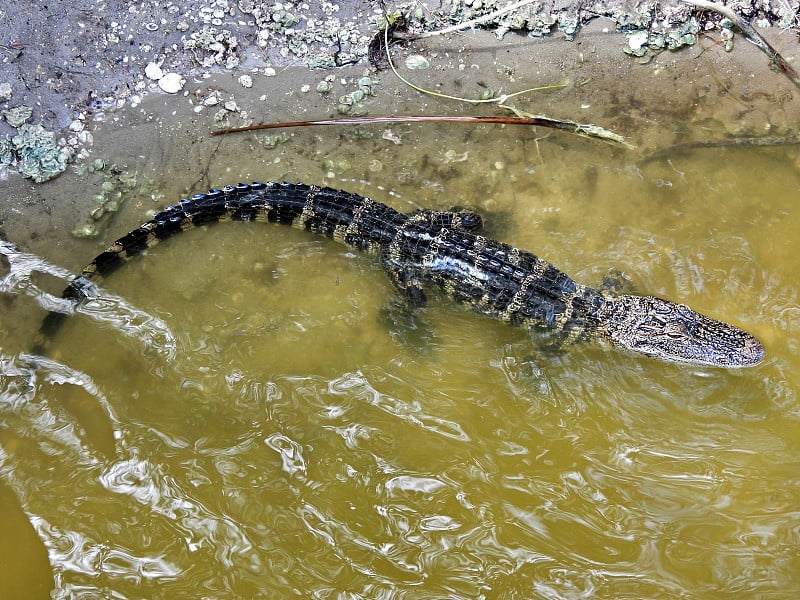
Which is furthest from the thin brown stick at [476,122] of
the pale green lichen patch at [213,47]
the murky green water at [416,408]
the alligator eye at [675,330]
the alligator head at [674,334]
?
the alligator eye at [675,330]

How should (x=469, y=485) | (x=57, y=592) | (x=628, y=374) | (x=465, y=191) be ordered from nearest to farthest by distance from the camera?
(x=57, y=592) < (x=469, y=485) < (x=628, y=374) < (x=465, y=191)

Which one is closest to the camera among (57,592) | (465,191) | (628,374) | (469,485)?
(57,592)

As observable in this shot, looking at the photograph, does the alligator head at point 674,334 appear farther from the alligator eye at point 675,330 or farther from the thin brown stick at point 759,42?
the thin brown stick at point 759,42

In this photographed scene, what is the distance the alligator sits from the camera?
4.04 m

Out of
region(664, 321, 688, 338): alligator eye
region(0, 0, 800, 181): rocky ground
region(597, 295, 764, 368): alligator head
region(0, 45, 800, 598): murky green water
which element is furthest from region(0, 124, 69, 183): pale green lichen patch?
region(664, 321, 688, 338): alligator eye

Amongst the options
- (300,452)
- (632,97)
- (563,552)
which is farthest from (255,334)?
(632,97)

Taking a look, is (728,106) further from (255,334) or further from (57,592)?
(57,592)

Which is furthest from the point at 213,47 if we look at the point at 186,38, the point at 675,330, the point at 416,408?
the point at 675,330

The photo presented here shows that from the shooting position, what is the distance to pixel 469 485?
12.8 ft

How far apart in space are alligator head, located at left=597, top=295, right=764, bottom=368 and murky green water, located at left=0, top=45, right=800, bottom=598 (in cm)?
19

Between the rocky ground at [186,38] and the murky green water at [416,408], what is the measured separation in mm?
424

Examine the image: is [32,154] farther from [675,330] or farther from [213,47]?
[675,330]

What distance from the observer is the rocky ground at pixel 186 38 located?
446 cm

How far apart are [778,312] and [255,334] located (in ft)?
12.1
